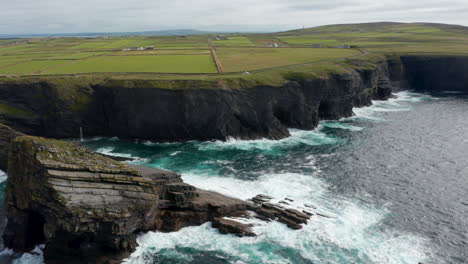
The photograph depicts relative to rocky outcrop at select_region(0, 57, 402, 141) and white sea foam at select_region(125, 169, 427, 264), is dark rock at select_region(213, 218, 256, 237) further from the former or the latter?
rocky outcrop at select_region(0, 57, 402, 141)

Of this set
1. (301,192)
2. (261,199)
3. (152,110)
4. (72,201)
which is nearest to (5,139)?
(152,110)

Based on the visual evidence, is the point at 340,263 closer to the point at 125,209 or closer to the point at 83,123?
the point at 125,209

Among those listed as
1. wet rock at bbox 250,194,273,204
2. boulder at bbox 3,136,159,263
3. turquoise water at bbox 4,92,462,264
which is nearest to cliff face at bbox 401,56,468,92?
turquoise water at bbox 4,92,462,264

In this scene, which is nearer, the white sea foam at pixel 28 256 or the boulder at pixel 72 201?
the boulder at pixel 72 201

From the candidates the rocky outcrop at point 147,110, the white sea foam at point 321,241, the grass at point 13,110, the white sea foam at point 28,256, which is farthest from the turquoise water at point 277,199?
the grass at point 13,110

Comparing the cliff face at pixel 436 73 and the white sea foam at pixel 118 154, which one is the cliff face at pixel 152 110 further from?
the cliff face at pixel 436 73
